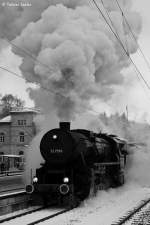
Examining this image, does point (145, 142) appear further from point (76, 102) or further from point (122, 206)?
point (122, 206)

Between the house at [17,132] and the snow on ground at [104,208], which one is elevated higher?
the house at [17,132]

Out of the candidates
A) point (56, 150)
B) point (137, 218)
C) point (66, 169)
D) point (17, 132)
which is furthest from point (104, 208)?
point (17, 132)

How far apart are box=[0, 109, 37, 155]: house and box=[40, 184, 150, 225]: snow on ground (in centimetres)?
3657

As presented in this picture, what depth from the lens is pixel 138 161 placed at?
19.9 m

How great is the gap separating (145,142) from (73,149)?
10.1 meters

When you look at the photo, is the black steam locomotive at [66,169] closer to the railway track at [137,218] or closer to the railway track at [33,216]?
the railway track at [33,216]

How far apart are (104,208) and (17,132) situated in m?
42.7

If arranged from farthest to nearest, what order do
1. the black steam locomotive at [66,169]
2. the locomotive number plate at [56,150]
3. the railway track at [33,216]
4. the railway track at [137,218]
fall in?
the locomotive number plate at [56,150] → the black steam locomotive at [66,169] → the railway track at [33,216] → the railway track at [137,218]

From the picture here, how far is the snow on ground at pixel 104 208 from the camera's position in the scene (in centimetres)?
966

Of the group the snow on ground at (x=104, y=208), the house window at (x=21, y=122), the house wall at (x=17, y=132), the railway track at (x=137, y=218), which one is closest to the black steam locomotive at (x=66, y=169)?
the snow on ground at (x=104, y=208)

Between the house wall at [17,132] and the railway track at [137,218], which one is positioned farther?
the house wall at [17,132]

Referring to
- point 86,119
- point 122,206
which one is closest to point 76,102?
point 86,119

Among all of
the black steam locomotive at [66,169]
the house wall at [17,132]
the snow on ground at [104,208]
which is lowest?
the snow on ground at [104,208]

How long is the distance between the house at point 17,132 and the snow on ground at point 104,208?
36572mm
